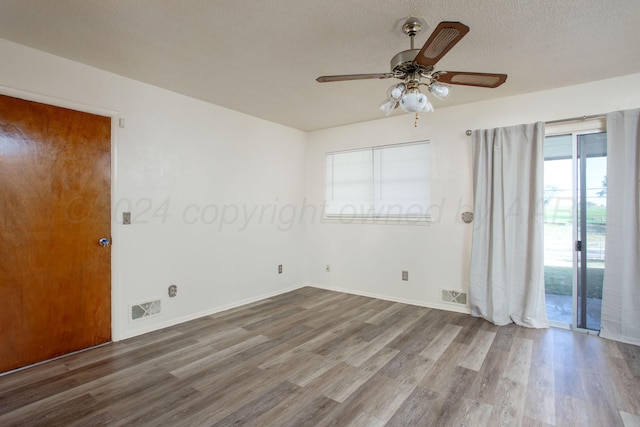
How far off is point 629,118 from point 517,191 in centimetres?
111

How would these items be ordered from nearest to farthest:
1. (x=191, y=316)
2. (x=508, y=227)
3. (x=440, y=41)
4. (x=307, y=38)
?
(x=440, y=41), (x=307, y=38), (x=508, y=227), (x=191, y=316)

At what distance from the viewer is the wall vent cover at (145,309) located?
10.5ft

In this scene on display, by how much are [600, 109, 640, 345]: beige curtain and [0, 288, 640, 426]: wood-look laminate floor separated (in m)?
0.24

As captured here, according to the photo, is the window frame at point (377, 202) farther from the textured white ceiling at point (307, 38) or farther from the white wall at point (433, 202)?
the textured white ceiling at point (307, 38)

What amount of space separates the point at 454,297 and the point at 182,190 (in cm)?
351

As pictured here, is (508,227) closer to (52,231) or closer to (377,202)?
(377,202)

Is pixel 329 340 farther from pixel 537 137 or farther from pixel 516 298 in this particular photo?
pixel 537 137

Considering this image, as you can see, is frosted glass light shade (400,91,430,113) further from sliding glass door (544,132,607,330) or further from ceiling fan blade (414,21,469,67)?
sliding glass door (544,132,607,330)

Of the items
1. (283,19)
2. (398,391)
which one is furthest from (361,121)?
(398,391)

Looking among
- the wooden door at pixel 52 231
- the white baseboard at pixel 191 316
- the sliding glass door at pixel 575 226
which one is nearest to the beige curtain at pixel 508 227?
the sliding glass door at pixel 575 226

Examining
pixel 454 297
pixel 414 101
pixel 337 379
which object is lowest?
pixel 337 379

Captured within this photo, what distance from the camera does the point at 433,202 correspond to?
4148 millimetres

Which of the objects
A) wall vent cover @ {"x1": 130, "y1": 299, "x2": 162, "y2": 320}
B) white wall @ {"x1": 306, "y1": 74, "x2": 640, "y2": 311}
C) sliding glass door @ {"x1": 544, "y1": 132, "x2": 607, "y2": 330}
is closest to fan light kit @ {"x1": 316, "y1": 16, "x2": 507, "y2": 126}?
white wall @ {"x1": 306, "y1": 74, "x2": 640, "y2": 311}

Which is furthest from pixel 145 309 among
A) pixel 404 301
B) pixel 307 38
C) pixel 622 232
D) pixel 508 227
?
pixel 622 232
